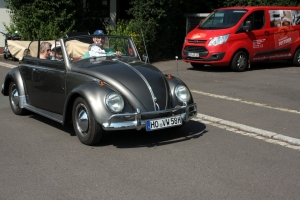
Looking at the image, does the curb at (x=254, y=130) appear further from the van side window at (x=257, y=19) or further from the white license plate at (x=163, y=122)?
the van side window at (x=257, y=19)

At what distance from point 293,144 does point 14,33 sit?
15.0 meters

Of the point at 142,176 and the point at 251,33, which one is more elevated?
the point at 251,33

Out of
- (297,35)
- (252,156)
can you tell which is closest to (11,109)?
(252,156)

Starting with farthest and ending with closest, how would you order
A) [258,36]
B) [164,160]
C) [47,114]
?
[258,36]
[47,114]
[164,160]

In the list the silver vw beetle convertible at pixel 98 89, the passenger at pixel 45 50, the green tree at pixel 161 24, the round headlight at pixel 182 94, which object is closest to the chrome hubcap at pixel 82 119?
the silver vw beetle convertible at pixel 98 89

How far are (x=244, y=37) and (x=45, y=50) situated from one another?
841 centimetres

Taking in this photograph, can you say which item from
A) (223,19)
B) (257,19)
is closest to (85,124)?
(223,19)

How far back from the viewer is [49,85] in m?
7.82

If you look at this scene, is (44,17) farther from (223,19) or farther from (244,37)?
(244,37)

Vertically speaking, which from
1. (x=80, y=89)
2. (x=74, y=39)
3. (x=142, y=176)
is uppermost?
(x=74, y=39)

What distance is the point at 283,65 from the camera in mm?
17391

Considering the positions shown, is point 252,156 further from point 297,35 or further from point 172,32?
point 172,32

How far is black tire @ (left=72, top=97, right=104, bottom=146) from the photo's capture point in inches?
262

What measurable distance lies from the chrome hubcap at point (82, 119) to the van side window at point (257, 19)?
974 centimetres
